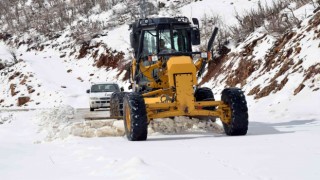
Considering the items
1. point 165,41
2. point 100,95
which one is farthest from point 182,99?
point 100,95

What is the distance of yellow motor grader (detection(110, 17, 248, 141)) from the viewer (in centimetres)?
931

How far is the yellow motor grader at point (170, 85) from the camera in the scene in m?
9.31

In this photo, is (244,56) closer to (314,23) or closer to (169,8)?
(314,23)

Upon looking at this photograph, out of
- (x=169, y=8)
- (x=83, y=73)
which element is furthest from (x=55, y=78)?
(x=169, y=8)

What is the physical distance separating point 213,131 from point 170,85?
208 centimetres

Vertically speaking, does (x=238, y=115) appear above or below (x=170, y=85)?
below

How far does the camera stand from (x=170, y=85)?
9.55 m

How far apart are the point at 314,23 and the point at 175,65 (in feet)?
30.8

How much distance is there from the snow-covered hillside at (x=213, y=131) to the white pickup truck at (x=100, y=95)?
198 inches

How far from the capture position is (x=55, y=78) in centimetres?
3925

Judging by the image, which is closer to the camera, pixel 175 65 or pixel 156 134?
pixel 175 65

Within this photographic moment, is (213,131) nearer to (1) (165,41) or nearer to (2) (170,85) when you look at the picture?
(2) (170,85)

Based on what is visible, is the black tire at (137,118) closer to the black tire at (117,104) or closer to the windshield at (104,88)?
the black tire at (117,104)

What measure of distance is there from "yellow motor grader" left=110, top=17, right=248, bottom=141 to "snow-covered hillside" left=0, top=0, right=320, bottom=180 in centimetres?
47
